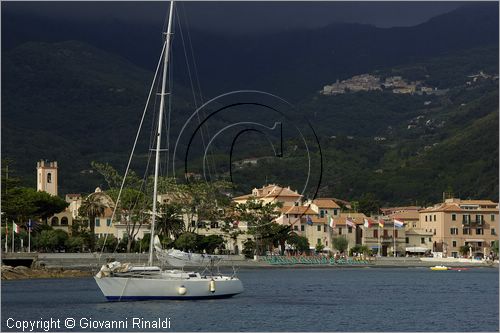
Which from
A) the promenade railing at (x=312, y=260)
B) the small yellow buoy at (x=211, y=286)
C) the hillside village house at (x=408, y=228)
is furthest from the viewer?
the hillside village house at (x=408, y=228)

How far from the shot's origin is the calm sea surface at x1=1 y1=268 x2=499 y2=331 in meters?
56.0

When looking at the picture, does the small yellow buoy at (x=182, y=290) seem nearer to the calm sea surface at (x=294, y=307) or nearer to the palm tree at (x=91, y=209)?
the calm sea surface at (x=294, y=307)

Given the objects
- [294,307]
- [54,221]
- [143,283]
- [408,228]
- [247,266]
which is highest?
[54,221]

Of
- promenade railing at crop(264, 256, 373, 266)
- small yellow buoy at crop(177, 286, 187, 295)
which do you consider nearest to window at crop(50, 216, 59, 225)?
promenade railing at crop(264, 256, 373, 266)

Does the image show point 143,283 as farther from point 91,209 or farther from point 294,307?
point 91,209

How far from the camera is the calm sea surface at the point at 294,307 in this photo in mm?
55969

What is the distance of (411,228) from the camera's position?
544ft

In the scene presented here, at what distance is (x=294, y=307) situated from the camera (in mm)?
65188

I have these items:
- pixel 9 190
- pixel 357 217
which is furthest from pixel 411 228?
pixel 9 190

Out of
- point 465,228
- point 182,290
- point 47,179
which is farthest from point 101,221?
point 182,290

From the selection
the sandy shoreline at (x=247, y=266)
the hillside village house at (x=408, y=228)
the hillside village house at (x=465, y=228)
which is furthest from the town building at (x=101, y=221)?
the hillside village house at (x=465, y=228)

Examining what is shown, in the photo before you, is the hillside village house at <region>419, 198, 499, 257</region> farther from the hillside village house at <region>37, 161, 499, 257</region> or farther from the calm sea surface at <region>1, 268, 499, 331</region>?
the calm sea surface at <region>1, 268, 499, 331</region>

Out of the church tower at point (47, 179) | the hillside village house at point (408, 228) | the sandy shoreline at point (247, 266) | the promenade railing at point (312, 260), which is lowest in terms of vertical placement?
the sandy shoreline at point (247, 266)

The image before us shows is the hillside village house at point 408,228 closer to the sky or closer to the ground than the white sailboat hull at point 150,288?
closer to the sky
